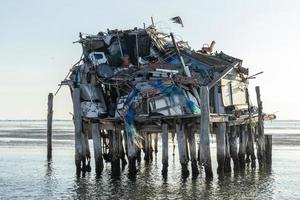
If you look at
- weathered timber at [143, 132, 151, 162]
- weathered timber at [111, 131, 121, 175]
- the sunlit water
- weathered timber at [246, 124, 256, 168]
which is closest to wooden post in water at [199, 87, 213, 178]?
the sunlit water

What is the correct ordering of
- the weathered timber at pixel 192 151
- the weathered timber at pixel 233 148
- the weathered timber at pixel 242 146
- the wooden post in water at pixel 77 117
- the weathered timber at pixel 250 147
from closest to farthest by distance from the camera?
the weathered timber at pixel 192 151, the wooden post in water at pixel 77 117, the weathered timber at pixel 233 148, the weathered timber at pixel 242 146, the weathered timber at pixel 250 147

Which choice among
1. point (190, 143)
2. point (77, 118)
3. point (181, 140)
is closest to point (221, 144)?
point (190, 143)

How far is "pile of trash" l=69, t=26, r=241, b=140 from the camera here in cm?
2712

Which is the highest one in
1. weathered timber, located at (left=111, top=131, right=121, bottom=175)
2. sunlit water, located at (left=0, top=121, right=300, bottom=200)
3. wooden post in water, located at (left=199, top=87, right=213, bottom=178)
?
wooden post in water, located at (left=199, top=87, right=213, bottom=178)

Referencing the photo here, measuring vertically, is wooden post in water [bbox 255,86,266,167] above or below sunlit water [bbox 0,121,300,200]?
above

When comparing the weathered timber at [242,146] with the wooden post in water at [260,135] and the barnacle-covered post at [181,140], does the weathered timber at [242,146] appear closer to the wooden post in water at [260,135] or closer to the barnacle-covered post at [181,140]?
the wooden post in water at [260,135]

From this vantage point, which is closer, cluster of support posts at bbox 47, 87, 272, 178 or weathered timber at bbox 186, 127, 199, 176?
cluster of support posts at bbox 47, 87, 272, 178

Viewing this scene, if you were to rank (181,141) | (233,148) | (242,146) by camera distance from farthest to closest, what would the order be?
(242,146)
(233,148)
(181,141)

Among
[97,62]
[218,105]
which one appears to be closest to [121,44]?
[97,62]

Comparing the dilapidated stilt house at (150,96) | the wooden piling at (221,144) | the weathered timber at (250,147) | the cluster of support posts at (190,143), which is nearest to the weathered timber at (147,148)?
the cluster of support posts at (190,143)

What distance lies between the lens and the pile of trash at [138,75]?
89.0 ft

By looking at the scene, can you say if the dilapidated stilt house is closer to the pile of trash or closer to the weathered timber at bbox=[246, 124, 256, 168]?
the pile of trash

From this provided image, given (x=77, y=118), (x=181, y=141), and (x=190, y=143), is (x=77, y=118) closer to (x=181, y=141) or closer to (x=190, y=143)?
(x=181, y=141)

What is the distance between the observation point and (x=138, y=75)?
28109mm
